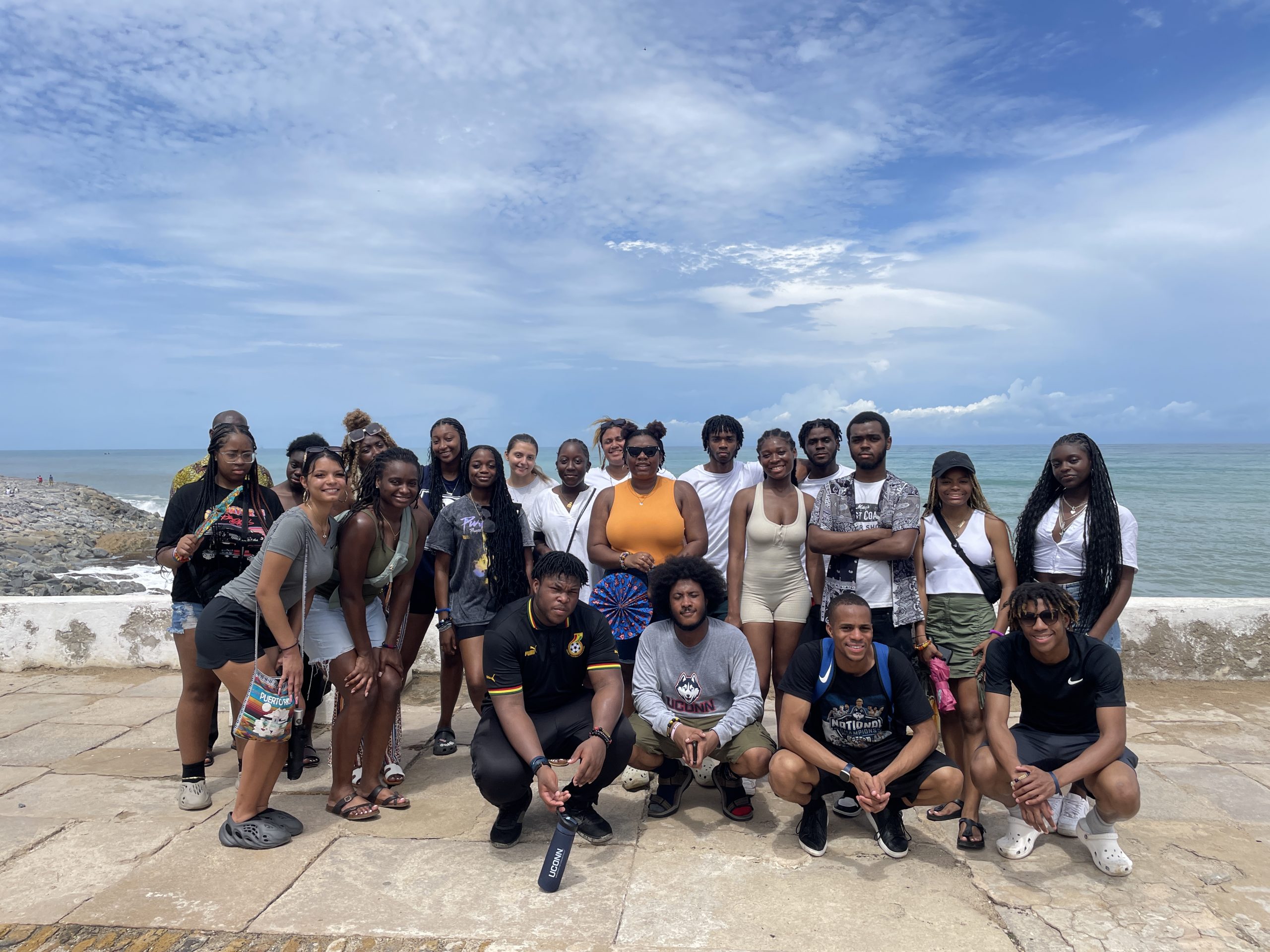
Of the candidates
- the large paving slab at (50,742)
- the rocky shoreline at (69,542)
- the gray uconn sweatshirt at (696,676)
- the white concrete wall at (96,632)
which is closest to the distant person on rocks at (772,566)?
the gray uconn sweatshirt at (696,676)

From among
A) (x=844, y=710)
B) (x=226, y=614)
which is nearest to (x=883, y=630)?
(x=844, y=710)

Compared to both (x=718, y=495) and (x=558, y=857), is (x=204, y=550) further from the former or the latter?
(x=718, y=495)

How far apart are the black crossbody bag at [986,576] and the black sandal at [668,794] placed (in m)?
1.56

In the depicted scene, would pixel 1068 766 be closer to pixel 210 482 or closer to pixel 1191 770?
pixel 1191 770

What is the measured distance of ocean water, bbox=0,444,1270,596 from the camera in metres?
13.9

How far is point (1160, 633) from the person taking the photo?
18.6 ft

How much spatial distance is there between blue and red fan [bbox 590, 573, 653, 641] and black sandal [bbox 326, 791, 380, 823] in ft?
4.26

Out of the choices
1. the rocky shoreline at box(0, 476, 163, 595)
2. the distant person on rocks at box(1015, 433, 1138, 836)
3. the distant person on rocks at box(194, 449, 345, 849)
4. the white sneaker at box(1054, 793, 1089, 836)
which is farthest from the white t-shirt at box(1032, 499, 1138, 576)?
the rocky shoreline at box(0, 476, 163, 595)

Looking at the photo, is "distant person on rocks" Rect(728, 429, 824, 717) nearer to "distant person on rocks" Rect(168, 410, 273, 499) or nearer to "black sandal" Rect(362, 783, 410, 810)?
"black sandal" Rect(362, 783, 410, 810)

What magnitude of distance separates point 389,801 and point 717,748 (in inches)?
57.7

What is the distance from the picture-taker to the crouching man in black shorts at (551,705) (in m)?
3.31

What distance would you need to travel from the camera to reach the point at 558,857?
2.96 meters

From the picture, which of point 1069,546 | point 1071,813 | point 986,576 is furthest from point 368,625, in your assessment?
point 1069,546

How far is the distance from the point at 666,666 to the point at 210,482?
2200 millimetres
